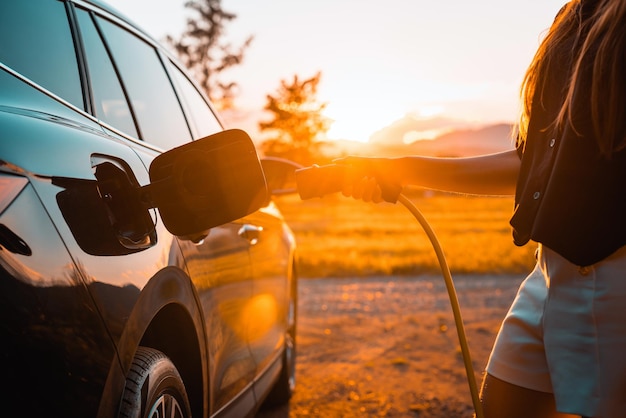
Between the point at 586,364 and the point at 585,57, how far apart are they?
0.80 m

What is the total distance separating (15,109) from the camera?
5.98 ft

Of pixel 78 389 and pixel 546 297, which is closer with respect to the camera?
pixel 78 389

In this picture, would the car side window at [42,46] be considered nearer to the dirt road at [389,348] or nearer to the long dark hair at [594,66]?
the long dark hair at [594,66]

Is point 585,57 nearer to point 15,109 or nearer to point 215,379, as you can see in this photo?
point 15,109

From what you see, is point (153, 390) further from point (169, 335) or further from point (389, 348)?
point (389, 348)

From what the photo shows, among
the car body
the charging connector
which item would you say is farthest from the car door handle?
the charging connector

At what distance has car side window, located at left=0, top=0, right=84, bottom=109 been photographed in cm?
223

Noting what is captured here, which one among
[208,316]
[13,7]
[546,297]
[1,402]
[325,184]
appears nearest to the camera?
[1,402]

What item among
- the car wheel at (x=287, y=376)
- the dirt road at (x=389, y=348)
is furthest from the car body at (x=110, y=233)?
the dirt road at (x=389, y=348)

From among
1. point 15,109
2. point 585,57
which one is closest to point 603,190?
point 585,57

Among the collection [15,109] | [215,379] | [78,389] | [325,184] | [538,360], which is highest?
[15,109]

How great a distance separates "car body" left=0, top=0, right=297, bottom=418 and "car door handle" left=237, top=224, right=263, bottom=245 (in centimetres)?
4

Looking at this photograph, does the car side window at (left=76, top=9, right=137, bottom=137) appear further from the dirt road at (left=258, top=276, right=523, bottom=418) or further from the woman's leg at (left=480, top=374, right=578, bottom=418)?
the dirt road at (left=258, top=276, right=523, bottom=418)

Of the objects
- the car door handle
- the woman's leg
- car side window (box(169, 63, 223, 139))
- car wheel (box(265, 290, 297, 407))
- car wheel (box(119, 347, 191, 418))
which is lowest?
car wheel (box(265, 290, 297, 407))
